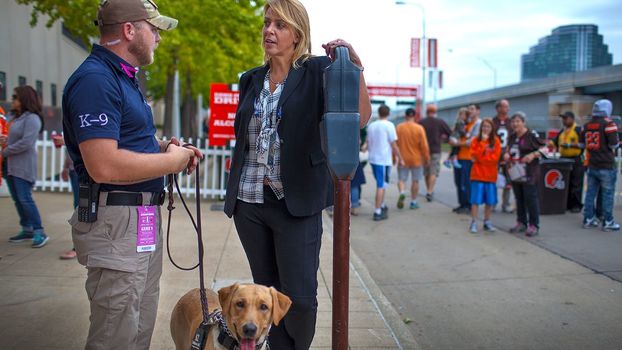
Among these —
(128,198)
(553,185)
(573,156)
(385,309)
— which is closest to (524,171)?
(553,185)

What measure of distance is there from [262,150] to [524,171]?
6.48 metres

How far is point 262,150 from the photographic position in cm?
291

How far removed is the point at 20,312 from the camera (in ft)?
14.7

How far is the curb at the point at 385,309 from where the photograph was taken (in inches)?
171

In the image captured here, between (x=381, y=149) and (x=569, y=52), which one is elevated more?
(x=569, y=52)

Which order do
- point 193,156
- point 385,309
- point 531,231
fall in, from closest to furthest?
1. point 193,156
2. point 385,309
3. point 531,231

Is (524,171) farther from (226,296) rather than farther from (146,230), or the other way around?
(146,230)

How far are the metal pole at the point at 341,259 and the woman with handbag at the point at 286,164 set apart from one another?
0.23m

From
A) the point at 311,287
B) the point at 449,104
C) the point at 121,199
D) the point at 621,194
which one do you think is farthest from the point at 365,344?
the point at 449,104

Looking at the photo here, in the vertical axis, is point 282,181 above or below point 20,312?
above

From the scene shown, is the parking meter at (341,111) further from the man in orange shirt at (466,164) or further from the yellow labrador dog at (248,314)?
the man in orange shirt at (466,164)

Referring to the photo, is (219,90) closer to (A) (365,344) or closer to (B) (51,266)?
(B) (51,266)

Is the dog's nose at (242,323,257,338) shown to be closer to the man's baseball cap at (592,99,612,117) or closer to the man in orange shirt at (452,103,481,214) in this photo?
the man's baseball cap at (592,99,612,117)

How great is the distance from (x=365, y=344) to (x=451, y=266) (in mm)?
2938
